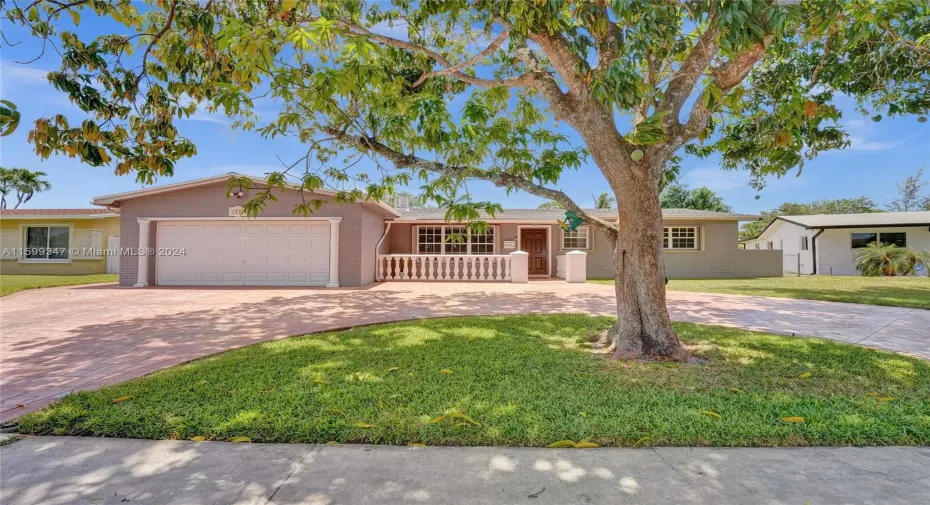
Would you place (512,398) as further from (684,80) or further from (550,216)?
(550,216)

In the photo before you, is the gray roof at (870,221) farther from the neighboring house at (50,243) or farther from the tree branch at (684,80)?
the neighboring house at (50,243)

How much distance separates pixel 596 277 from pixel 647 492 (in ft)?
51.2

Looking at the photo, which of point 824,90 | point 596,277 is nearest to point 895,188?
point 596,277

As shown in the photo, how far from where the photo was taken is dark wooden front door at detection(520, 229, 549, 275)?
58.9ft

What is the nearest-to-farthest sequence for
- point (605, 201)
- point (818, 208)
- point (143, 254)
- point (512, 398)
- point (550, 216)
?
point (512, 398) → point (143, 254) → point (550, 216) → point (605, 201) → point (818, 208)

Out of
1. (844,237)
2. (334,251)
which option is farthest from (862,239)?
(334,251)

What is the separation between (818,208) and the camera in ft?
142

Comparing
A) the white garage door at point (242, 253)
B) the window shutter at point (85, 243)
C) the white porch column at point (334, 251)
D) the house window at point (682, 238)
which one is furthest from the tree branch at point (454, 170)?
the window shutter at point (85, 243)

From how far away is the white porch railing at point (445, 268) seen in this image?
575 inches

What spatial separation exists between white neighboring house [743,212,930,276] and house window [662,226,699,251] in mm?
8661

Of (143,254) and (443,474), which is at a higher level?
(143,254)

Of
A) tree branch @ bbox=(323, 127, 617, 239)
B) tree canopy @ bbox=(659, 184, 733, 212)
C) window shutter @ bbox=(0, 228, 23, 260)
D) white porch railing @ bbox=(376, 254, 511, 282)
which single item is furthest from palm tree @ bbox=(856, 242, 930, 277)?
window shutter @ bbox=(0, 228, 23, 260)

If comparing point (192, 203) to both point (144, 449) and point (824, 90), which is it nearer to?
point (144, 449)

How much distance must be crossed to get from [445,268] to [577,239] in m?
6.14
